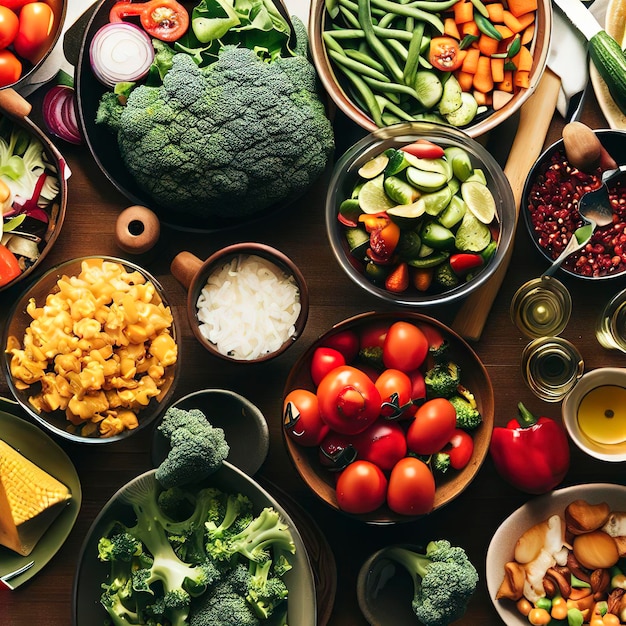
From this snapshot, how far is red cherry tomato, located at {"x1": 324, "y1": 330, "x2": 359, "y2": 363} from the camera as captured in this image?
1.85m

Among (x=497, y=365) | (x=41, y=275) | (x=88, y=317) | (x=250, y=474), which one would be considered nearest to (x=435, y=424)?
(x=497, y=365)

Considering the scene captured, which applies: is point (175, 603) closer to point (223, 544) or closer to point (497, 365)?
point (223, 544)

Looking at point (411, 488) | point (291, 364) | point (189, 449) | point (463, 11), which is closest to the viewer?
point (189, 449)

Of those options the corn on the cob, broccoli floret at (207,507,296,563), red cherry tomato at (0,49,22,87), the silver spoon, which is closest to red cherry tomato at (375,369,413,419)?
broccoli floret at (207,507,296,563)

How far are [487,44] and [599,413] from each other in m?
0.92

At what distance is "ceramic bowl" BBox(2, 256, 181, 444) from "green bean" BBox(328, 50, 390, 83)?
67cm

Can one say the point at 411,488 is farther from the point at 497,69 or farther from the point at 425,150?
the point at 497,69

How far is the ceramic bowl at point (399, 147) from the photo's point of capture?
1827 millimetres

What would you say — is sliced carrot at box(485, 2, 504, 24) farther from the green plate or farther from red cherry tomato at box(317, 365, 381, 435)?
the green plate

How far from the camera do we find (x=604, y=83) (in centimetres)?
191

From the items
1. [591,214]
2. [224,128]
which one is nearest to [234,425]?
[224,128]

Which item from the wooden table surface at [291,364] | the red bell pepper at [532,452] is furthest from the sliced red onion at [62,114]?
the red bell pepper at [532,452]

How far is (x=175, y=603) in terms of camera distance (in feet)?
5.48

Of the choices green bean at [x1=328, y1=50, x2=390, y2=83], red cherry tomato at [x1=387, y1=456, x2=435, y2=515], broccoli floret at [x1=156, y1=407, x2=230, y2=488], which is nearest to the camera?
broccoli floret at [x1=156, y1=407, x2=230, y2=488]
